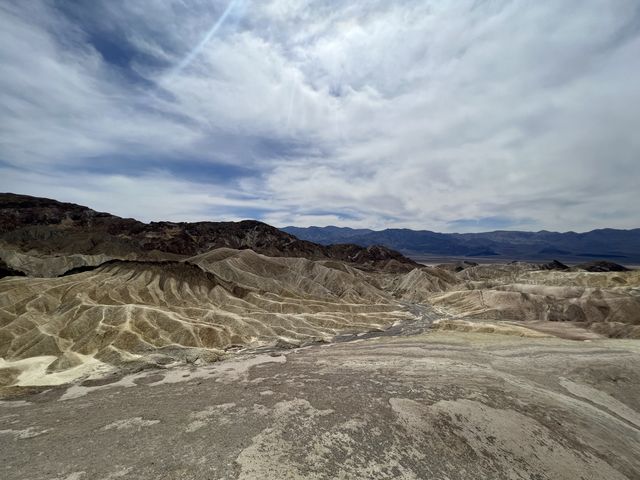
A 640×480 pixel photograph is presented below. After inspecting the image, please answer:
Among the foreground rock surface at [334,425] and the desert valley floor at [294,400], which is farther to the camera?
the desert valley floor at [294,400]

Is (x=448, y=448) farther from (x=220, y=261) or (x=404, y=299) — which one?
(x=404, y=299)

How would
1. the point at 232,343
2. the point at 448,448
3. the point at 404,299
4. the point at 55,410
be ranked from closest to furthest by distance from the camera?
1. the point at 448,448
2. the point at 55,410
3. the point at 232,343
4. the point at 404,299

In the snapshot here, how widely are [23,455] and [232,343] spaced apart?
52754 millimetres

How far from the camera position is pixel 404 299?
15412 centimetres

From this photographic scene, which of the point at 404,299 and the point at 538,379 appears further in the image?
the point at 404,299

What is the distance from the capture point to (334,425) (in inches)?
925

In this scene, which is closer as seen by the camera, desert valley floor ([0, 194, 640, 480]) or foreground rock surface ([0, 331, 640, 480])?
foreground rock surface ([0, 331, 640, 480])

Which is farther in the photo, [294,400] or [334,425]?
[294,400]

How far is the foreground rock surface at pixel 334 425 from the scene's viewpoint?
19.7 metres

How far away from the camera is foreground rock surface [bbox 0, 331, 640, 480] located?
1969cm


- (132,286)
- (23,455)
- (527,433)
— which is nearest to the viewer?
(23,455)

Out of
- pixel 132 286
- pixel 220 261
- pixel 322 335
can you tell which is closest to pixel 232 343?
pixel 322 335

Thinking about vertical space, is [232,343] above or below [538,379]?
below

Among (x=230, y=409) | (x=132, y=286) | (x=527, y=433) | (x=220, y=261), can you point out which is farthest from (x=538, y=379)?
(x=220, y=261)
